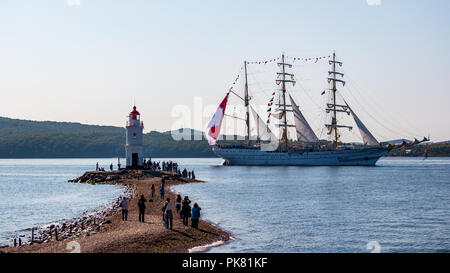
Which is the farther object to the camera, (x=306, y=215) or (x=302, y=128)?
(x=302, y=128)

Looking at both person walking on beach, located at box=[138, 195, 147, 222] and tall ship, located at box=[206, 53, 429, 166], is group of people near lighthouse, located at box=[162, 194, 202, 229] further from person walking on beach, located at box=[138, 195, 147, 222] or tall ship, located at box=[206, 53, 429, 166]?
tall ship, located at box=[206, 53, 429, 166]

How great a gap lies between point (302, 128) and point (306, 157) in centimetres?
816

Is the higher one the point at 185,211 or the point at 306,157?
the point at 306,157

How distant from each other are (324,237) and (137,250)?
976cm

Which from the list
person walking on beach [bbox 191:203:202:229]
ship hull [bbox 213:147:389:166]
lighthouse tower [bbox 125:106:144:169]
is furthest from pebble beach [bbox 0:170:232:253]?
ship hull [bbox 213:147:389:166]

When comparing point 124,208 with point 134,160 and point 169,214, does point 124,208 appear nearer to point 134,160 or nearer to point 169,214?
point 169,214

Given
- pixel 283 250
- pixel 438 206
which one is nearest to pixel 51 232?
pixel 283 250

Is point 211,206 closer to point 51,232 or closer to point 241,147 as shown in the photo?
point 51,232

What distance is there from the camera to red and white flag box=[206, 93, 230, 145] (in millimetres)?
106500

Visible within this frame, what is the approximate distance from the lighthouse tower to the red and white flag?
→ 35.8 metres

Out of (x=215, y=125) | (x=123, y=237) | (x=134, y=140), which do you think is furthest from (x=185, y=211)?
(x=215, y=125)

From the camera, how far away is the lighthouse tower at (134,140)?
69.3 m

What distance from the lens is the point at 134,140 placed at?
6938cm
